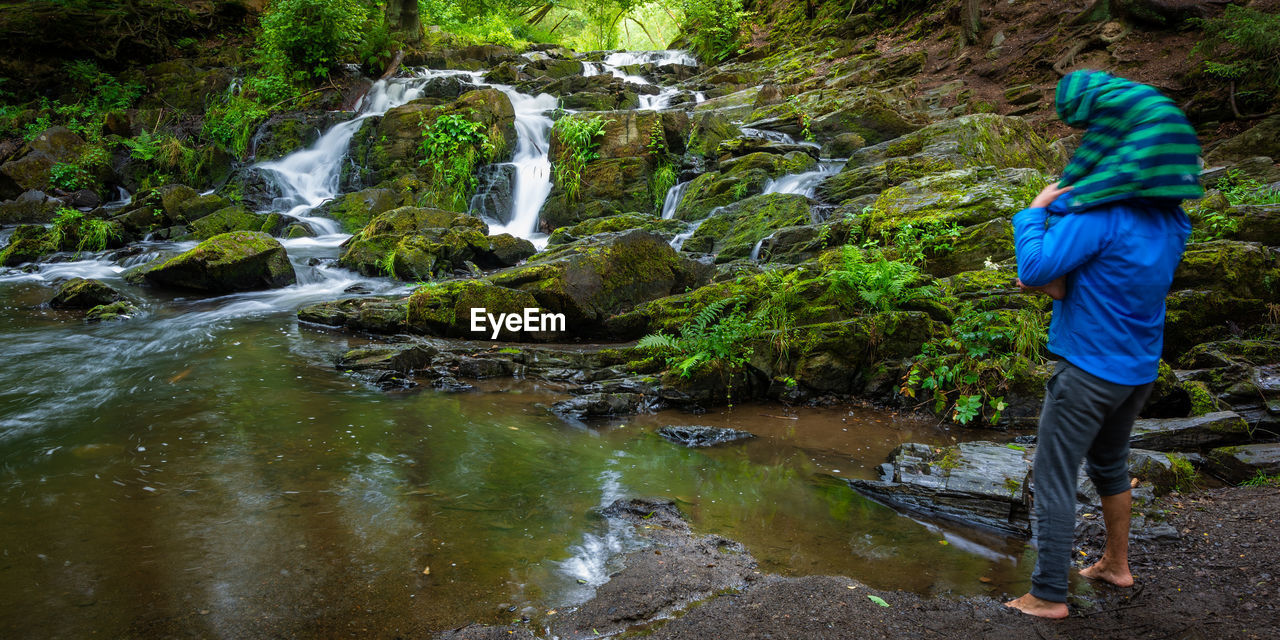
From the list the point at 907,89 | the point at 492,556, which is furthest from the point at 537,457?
the point at 907,89

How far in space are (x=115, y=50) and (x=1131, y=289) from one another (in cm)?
2736

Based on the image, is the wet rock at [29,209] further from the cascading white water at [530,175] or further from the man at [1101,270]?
the man at [1101,270]

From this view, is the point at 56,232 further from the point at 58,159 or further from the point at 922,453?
the point at 922,453

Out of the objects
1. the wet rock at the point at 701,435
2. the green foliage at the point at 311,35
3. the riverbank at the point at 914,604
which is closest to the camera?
the riverbank at the point at 914,604

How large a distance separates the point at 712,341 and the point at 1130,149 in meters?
4.46

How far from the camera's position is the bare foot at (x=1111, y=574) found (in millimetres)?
2867

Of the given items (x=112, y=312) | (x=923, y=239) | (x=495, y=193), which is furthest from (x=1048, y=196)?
(x=495, y=193)

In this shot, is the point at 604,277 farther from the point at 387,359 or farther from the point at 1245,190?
the point at 1245,190

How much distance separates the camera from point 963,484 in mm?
4031

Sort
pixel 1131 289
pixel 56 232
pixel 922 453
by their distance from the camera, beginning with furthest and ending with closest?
pixel 56 232 < pixel 922 453 < pixel 1131 289

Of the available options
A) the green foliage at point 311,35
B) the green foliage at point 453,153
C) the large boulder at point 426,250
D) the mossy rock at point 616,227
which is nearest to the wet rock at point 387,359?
the large boulder at point 426,250

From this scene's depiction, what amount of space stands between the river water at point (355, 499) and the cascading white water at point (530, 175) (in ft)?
26.3

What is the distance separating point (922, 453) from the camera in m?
4.53

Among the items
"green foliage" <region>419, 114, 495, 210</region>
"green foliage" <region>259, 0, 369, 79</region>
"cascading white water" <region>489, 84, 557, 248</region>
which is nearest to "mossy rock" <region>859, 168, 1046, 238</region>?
"cascading white water" <region>489, 84, 557, 248</region>
